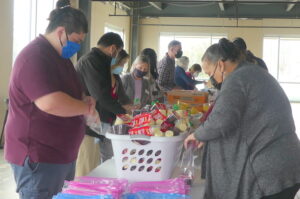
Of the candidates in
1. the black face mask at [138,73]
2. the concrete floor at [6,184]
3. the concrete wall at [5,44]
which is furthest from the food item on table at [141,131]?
the concrete wall at [5,44]

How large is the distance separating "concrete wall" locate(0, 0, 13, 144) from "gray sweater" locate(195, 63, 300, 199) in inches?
206

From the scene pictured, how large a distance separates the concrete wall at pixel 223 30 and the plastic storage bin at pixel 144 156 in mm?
12175

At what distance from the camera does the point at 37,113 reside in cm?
177

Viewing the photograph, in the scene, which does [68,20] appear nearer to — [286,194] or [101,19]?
[286,194]

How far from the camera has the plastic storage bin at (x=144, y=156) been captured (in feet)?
5.65

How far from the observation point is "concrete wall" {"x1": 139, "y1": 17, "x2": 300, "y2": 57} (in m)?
13.4

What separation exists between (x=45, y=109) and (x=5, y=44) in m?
5.00

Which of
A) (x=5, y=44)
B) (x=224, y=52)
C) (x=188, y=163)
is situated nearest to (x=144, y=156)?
(x=188, y=163)

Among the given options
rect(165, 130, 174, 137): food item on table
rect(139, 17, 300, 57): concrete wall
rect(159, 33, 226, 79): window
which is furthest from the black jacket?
rect(159, 33, 226, 79): window

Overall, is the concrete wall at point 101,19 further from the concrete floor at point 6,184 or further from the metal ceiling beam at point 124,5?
the concrete floor at point 6,184


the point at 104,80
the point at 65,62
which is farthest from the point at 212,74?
the point at 104,80

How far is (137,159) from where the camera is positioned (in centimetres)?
177

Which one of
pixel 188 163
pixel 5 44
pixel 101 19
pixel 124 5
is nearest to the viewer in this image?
pixel 188 163

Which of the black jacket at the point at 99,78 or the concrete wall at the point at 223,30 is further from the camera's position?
the concrete wall at the point at 223,30
